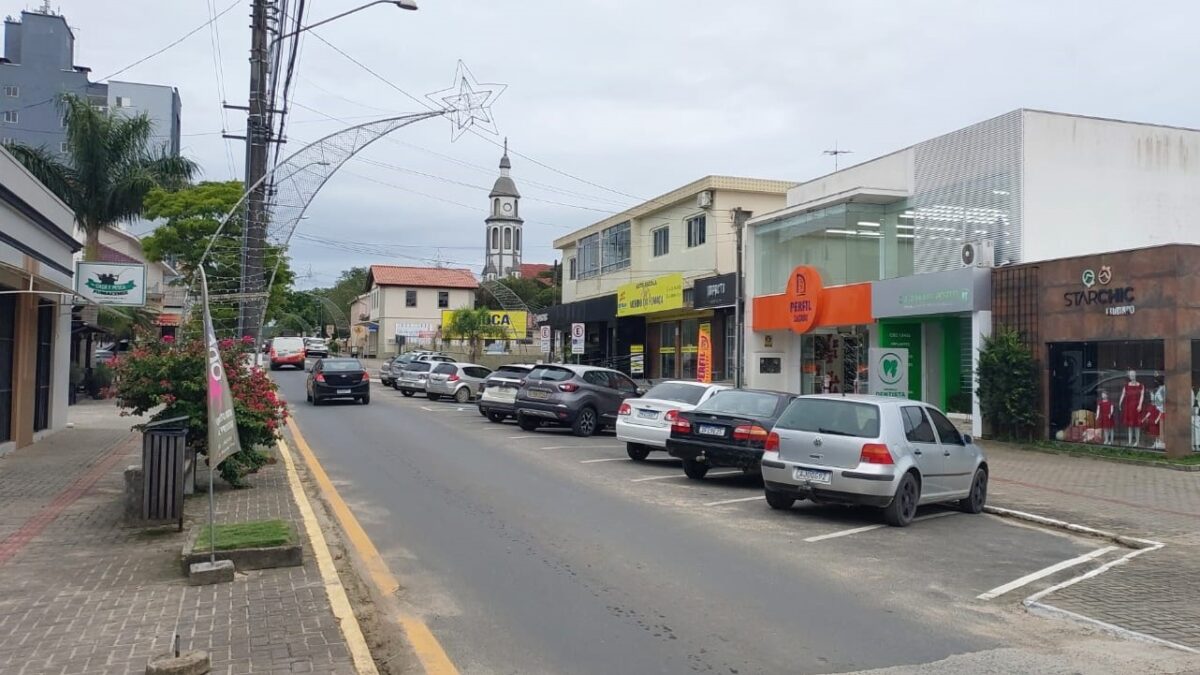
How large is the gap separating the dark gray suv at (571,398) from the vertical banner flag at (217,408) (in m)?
13.5

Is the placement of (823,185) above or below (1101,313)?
above

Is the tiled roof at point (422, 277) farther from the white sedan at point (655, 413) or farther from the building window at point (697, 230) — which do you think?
the white sedan at point (655, 413)

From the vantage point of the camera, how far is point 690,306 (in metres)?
36.2

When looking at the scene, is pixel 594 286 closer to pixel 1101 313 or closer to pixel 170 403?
pixel 1101 313

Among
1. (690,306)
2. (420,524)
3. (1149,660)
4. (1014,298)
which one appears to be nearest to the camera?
(1149,660)

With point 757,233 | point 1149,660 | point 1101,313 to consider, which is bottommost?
point 1149,660

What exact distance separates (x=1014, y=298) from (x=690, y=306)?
15726mm

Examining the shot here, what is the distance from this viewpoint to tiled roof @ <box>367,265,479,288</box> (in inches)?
3280

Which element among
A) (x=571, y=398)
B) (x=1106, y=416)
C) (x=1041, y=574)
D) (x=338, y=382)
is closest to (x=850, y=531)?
(x=1041, y=574)

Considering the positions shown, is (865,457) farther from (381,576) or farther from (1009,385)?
(1009,385)

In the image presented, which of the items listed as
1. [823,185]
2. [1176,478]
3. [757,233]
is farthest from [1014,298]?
[757,233]

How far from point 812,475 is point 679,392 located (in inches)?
237

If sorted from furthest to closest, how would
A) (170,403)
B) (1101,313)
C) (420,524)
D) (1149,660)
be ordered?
1. (1101,313)
2. (170,403)
3. (420,524)
4. (1149,660)

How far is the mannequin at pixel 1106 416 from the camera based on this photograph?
1930cm
